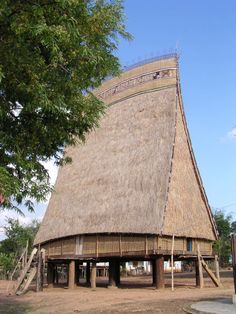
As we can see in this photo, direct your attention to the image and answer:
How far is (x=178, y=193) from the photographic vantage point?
28.0 metres

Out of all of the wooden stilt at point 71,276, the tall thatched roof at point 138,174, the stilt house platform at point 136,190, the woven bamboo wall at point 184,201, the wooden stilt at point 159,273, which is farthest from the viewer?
the wooden stilt at point 71,276

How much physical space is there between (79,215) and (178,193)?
6486mm

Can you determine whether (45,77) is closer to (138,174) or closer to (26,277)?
(138,174)

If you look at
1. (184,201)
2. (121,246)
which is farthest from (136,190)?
(121,246)

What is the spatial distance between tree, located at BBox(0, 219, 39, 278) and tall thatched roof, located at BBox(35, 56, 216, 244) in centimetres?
1863

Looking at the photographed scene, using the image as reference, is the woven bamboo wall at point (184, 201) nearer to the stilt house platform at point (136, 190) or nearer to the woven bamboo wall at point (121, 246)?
the stilt house platform at point (136, 190)

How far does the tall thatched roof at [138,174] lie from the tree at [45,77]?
53.0ft

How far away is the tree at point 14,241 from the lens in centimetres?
4934

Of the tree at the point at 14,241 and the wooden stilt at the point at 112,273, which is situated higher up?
the tree at the point at 14,241

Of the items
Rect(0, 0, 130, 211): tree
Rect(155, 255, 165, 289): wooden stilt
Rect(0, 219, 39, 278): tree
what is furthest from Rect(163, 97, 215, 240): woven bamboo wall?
Rect(0, 219, 39, 278): tree

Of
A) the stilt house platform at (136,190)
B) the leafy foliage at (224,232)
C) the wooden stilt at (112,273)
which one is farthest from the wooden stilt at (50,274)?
the leafy foliage at (224,232)

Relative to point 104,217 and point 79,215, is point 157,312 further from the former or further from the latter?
point 79,215

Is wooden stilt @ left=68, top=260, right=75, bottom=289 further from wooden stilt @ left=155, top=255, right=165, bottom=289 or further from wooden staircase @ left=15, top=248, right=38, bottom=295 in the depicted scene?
wooden stilt @ left=155, top=255, right=165, bottom=289

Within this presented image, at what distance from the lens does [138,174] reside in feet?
93.4
